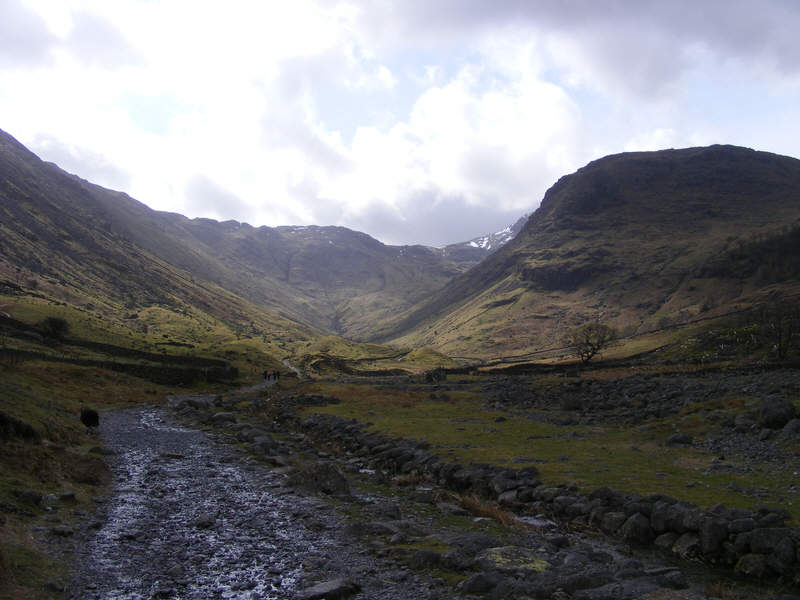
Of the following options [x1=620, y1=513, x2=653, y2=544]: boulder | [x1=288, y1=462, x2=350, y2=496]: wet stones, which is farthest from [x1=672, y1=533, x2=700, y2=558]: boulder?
[x1=288, y1=462, x2=350, y2=496]: wet stones

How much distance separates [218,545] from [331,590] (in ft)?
19.8

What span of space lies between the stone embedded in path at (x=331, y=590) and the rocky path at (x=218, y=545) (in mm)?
65

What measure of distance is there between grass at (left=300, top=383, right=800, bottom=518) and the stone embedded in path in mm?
12479

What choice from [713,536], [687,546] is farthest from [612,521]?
[713,536]

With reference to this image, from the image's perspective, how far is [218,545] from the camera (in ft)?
54.5

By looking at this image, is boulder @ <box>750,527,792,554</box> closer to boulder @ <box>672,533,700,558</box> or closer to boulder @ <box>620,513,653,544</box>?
boulder @ <box>672,533,700,558</box>

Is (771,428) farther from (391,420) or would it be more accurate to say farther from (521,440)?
(391,420)

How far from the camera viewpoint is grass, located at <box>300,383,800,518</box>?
19.5 m

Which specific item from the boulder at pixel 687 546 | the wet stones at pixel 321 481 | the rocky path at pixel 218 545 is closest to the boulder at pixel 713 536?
the boulder at pixel 687 546

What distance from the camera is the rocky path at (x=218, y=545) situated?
13.1 meters

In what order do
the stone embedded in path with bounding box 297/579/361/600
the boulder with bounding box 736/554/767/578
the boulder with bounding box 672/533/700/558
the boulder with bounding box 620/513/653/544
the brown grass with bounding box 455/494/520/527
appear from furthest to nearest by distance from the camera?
the brown grass with bounding box 455/494/520/527
the boulder with bounding box 620/513/653/544
the boulder with bounding box 672/533/700/558
the boulder with bounding box 736/554/767/578
the stone embedded in path with bounding box 297/579/361/600

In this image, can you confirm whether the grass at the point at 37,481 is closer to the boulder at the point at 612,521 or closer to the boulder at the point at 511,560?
the boulder at the point at 511,560

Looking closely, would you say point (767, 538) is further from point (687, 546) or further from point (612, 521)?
point (612, 521)

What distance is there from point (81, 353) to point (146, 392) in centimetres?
3288
